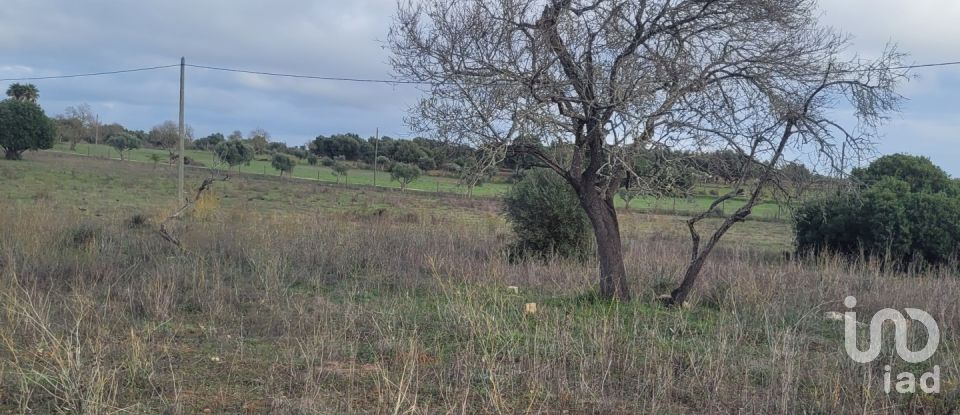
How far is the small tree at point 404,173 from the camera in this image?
1673 inches

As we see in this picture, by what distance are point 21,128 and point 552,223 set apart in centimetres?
4720

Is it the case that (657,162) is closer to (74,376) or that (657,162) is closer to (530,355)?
(530,355)

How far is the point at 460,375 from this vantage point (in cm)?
561

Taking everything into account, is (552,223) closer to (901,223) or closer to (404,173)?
Answer: (901,223)

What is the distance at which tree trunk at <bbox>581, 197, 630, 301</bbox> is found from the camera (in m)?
8.94

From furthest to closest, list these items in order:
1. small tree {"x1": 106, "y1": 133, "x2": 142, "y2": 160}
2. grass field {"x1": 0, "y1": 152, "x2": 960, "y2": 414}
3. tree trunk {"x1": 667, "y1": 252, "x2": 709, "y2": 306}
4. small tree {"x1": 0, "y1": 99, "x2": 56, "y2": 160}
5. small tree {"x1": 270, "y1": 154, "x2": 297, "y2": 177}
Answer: small tree {"x1": 106, "y1": 133, "x2": 142, "y2": 160} < small tree {"x1": 270, "y1": 154, "x2": 297, "y2": 177} < small tree {"x1": 0, "y1": 99, "x2": 56, "y2": 160} < tree trunk {"x1": 667, "y1": 252, "x2": 709, "y2": 306} < grass field {"x1": 0, "y1": 152, "x2": 960, "y2": 414}

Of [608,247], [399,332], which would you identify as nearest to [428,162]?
[608,247]

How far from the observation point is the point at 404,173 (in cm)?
4319

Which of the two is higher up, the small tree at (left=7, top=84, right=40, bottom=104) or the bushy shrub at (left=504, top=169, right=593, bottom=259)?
the small tree at (left=7, top=84, right=40, bottom=104)

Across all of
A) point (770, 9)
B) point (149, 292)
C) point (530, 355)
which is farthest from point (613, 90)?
point (149, 292)

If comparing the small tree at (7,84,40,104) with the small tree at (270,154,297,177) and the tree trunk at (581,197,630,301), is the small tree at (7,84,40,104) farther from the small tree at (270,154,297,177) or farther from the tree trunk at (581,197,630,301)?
the tree trunk at (581,197,630,301)

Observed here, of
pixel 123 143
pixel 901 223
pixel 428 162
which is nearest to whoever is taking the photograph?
pixel 428 162

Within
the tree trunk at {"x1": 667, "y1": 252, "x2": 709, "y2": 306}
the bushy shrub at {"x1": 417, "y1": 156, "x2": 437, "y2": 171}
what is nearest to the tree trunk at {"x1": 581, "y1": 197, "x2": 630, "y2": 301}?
the tree trunk at {"x1": 667, "y1": 252, "x2": 709, "y2": 306}

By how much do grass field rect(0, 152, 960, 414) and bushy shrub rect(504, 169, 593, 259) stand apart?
1467 millimetres
